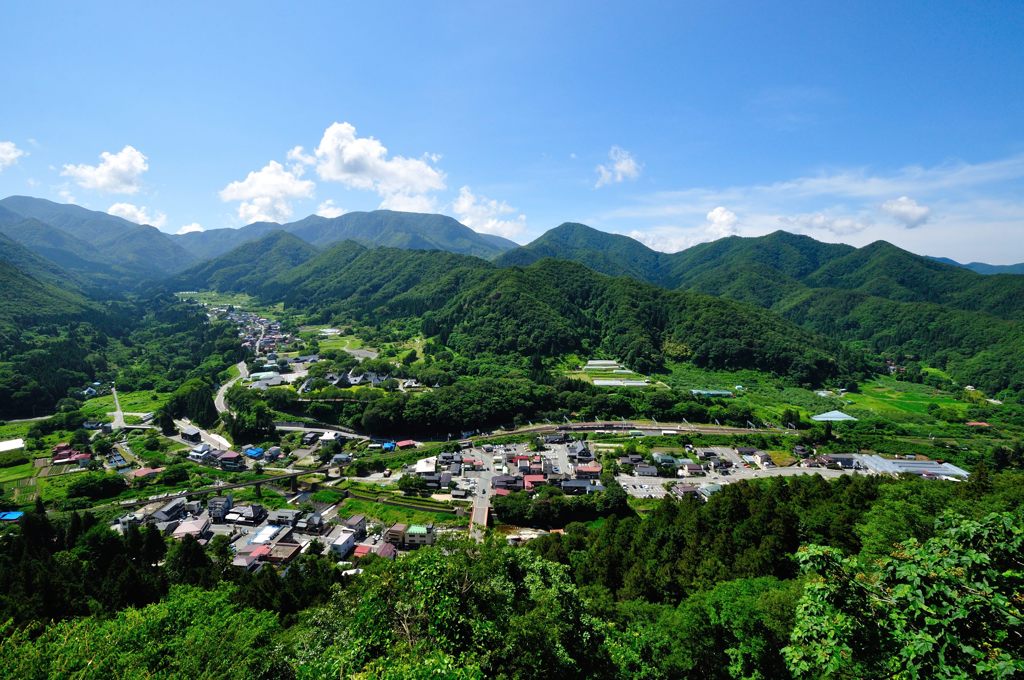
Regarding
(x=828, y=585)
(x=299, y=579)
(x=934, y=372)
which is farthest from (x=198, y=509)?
(x=934, y=372)

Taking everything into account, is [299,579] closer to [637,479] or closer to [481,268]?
[637,479]

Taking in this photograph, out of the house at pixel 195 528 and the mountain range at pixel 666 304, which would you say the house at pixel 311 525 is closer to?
the house at pixel 195 528

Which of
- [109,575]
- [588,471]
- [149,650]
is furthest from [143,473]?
[588,471]

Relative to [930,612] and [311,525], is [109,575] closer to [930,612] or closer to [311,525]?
[311,525]

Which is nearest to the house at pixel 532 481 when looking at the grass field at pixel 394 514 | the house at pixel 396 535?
the grass field at pixel 394 514

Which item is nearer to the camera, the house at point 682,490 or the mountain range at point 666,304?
the house at point 682,490

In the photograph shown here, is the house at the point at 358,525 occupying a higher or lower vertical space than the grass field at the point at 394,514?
higher

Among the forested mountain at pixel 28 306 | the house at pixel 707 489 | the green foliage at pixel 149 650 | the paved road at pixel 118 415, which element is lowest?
the paved road at pixel 118 415
